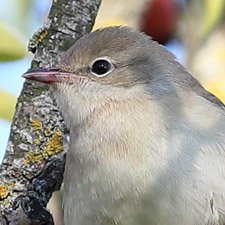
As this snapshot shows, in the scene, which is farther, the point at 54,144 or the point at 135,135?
the point at 54,144

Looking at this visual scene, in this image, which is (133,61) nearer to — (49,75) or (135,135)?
(49,75)

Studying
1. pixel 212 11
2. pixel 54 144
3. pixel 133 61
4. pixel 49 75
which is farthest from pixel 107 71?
pixel 212 11

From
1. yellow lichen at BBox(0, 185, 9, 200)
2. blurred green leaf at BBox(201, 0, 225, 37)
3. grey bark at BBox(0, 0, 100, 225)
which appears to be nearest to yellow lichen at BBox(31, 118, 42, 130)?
grey bark at BBox(0, 0, 100, 225)

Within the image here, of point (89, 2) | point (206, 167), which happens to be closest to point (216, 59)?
point (89, 2)

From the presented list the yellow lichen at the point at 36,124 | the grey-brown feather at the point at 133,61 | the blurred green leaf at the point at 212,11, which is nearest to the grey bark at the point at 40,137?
the yellow lichen at the point at 36,124

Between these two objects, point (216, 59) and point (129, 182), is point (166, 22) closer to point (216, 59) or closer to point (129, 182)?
point (216, 59)

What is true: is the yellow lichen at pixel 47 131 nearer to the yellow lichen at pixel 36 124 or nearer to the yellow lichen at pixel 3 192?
the yellow lichen at pixel 36 124
